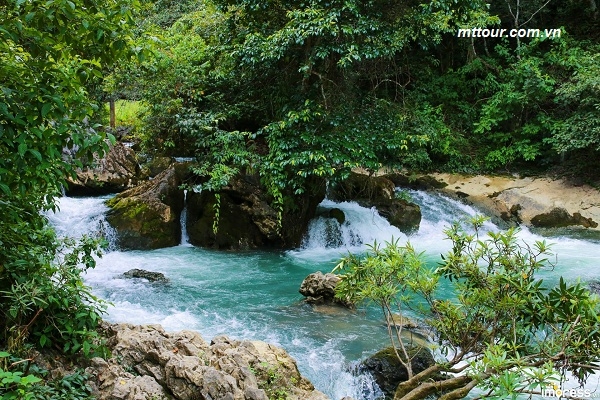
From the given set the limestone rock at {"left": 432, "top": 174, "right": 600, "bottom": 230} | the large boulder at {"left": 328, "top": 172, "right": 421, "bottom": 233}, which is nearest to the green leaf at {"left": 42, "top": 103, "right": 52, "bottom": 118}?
the large boulder at {"left": 328, "top": 172, "right": 421, "bottom": 233}

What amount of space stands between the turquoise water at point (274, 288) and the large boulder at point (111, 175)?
52cm

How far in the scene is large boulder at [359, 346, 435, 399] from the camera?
575 cm

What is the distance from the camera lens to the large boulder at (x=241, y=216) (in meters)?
11.8

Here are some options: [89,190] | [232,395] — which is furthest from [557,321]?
[89,190]

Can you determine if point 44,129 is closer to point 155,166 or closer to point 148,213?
point 148,213

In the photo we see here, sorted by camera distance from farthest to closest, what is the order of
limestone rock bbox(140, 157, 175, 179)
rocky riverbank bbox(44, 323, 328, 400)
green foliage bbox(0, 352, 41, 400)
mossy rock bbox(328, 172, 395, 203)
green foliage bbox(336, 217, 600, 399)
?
mossy rock bbox(328, 172, 395, 203) → limestone rock bbox(140, 157, 175, 179) → rocky riverbank bbox(44, 323, 328, 400) → green foliage bbox(336, 217, 600, 399) → green foliage bbox(0, 352, 41, 400)

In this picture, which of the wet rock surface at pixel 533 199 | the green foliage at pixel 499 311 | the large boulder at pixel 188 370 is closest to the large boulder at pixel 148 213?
the large boulder at pixel 188 370

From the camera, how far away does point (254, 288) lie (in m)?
9.39

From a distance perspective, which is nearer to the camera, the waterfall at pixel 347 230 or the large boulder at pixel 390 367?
the large boulder at pixel 390 367

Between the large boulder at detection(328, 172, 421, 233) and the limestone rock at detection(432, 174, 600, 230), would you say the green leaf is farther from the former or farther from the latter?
the limestone rock at detection(432, 174, 600, 230)

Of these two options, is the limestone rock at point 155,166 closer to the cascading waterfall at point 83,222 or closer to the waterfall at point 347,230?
the cascading waterfall at point 83,222

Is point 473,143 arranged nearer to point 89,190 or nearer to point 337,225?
point 337,225

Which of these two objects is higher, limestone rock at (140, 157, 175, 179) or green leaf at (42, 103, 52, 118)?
green leaf at (42, 103, 52, 118)

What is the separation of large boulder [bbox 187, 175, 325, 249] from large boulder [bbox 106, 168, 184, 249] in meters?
0.56
